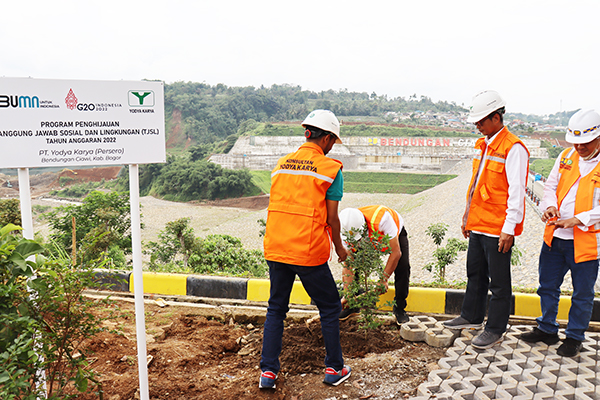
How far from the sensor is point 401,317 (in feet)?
11.2

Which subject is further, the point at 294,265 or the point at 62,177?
the point at 62,177

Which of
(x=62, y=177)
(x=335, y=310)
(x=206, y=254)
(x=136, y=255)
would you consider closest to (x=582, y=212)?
(x=335, y=310)

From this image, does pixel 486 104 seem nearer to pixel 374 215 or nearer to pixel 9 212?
pixel 374 215

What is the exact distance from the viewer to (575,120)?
292cm

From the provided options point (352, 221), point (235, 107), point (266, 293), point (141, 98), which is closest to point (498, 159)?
point (352, 221)

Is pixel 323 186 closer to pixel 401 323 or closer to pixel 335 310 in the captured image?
pixel 335 310

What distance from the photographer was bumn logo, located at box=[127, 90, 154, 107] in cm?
220

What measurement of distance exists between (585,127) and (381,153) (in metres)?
52.7

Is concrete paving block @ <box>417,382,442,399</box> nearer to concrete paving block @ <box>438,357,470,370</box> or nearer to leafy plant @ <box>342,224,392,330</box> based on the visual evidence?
concrete paving block @ <box>438,357,470,370</box>

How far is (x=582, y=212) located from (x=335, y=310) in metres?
1.81

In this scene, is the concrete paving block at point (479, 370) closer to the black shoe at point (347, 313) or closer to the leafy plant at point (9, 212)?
the black shoe at point (347, 313)

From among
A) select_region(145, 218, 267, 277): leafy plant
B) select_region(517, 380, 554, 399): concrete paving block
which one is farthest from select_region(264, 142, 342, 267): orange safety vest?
select_region(145, 218, 267, 277): leafy plant

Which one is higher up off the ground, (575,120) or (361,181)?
(575,120)

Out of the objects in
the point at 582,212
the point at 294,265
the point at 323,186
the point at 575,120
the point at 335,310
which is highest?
the point at 575,120
